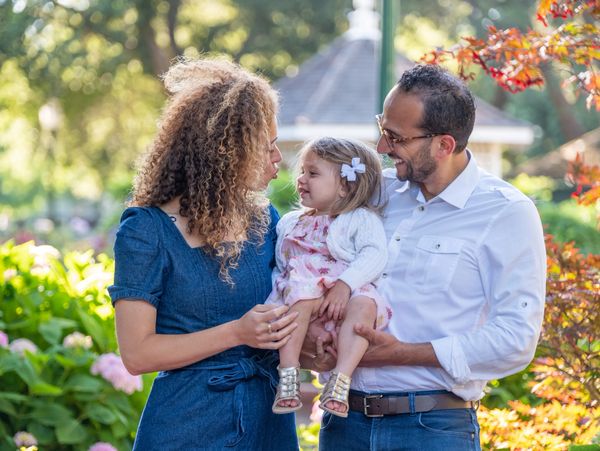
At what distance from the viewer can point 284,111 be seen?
69.2 feet

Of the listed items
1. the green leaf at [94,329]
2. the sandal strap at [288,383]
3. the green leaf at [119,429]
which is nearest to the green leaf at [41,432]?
the green leaf at [119,429]

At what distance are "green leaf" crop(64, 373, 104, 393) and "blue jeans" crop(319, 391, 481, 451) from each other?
102 inches

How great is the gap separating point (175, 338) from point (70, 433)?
2676 mm

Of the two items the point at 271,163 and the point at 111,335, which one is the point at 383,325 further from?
the point at 111,335

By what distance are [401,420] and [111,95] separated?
31.6 metres

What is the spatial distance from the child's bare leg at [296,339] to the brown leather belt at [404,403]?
0.26m

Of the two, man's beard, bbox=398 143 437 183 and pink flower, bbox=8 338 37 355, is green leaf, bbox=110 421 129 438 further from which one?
man's beard, bbox=398 143 437 183

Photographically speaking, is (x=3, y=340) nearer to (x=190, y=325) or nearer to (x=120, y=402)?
(x=120, y=402)

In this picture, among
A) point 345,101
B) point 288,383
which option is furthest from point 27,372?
point 345,101

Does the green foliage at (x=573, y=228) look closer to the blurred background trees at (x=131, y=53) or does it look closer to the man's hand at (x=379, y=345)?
the man's hand at (x=379, y=345)

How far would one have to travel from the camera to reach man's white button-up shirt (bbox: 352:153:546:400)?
10.0 feet

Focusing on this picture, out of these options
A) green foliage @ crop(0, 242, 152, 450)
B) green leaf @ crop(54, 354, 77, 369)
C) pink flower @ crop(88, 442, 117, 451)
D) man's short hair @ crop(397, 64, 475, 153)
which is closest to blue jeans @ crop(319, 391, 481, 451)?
man's short hair @ crop(397, 64, 475, 153)

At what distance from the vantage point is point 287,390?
314cm

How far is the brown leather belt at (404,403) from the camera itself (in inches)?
124
